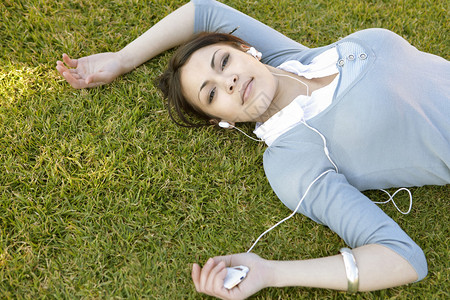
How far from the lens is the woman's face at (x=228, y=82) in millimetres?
2234

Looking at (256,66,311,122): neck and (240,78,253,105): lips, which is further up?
(240,78,253,105): lips

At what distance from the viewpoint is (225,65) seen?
228cm

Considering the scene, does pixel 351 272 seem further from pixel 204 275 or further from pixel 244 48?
pixel 244 48

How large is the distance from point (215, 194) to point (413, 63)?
145 cm

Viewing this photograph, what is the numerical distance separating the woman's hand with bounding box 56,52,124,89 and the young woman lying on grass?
489 millimetres

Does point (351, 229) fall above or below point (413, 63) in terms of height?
below

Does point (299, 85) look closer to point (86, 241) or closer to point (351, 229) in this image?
point (351, 229)

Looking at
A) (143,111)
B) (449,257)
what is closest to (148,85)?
(143,111)

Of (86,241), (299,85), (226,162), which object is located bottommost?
(86,241)

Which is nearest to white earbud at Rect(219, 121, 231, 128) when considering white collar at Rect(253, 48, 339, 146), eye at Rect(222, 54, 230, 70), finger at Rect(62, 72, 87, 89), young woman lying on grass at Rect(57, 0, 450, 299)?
young woman lying on grass at Rect(57, 0, 450, 299)

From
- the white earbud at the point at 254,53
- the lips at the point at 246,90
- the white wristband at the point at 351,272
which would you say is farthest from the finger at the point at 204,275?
the white earbud at the point at 254,53

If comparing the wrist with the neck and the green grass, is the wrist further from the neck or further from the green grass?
the neck

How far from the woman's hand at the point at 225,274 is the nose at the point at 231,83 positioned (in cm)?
97

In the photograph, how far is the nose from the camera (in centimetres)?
221
